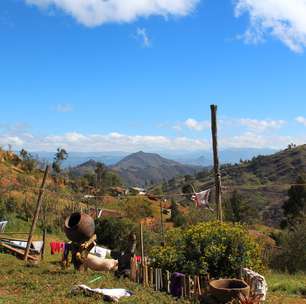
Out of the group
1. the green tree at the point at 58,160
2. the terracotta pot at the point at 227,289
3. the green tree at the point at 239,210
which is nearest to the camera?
the terracotta pot at the point at 227,289

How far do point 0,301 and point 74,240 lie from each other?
3953 millimetres

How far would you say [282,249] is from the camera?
24.0 metres

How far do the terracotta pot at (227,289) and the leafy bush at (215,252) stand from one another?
3.96 ft

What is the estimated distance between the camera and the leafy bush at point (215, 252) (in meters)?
11.9

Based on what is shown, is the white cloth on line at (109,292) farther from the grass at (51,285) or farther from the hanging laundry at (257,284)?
the hanging laundry at (257,284)

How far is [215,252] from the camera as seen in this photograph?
11891 millimetres

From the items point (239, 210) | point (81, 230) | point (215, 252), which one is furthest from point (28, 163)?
point (215, 252)

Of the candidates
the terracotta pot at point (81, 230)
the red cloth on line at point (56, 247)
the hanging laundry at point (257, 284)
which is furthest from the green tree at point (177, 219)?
the hanging laundry at point (257, 284)

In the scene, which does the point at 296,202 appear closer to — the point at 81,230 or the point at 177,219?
the point at 177,219

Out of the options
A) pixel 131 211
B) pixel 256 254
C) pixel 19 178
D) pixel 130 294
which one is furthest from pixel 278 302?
pixel 19 178

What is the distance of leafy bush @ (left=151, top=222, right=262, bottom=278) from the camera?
1191 cm

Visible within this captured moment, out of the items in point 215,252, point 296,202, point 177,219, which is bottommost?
point 177,219

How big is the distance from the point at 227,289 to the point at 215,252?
1957 mm

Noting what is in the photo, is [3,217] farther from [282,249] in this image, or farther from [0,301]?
[0,301]
